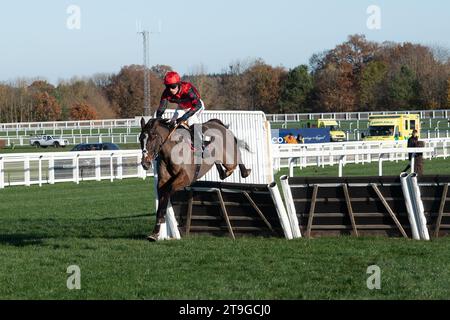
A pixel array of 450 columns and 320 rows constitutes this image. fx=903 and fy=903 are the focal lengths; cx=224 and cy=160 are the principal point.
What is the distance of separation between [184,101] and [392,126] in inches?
1553

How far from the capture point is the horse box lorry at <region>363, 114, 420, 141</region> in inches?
2004

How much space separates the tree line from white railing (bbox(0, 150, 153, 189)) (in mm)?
26861

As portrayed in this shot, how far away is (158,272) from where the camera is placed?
985 cm

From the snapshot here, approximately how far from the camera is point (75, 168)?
1231 inches

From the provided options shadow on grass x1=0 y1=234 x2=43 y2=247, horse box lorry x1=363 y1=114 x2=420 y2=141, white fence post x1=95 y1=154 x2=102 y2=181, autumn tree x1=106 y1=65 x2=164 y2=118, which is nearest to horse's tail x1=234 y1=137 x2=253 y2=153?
shadow on grass x1=0 y1=234 x2=43 y2=247

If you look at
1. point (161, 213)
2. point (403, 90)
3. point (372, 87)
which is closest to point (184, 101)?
point (161, 213)

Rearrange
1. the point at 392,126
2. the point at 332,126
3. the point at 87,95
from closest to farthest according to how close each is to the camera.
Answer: the point at 392,126, the point at 332,126, the point at 87,95

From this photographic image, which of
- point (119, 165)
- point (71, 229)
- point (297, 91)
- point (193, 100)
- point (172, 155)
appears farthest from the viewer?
point (297, 91)

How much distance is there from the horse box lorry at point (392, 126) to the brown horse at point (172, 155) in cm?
3844

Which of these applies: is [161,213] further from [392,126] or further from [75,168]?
[392,126]

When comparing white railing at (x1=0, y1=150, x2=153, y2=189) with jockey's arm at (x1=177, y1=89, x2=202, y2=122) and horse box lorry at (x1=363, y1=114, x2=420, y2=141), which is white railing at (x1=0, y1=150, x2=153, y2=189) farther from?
horse box lorry at (x1=363, y1=114, x2=420, y2=141)

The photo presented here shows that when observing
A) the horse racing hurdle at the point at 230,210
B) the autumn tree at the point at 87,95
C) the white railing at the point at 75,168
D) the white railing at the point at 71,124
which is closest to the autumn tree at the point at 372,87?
the white railing at the point at 71,124

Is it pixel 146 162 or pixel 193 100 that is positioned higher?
pixel 193 100
